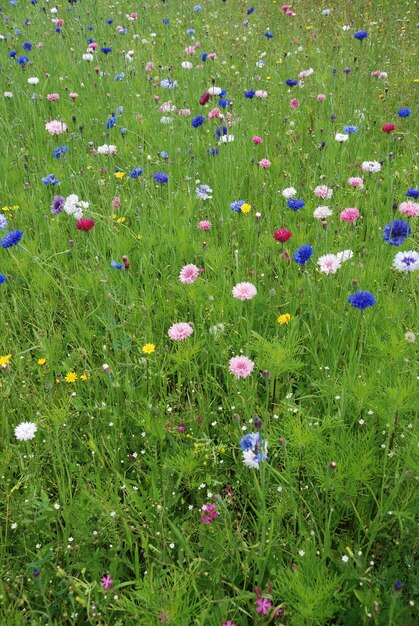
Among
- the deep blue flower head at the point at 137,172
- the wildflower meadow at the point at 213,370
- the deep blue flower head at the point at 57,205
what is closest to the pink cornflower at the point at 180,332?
the wildflower meadow at the point at 213,370

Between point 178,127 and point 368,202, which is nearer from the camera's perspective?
point 368,202

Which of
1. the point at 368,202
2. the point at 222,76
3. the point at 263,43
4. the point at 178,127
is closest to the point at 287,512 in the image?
the point at 368,202

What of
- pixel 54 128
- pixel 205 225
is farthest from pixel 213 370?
pixel 54 128

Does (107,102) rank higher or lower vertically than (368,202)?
higher

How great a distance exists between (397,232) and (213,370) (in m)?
A: 0.83

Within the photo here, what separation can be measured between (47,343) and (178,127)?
2.05 metres

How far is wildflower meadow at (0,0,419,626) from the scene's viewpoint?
1.27m

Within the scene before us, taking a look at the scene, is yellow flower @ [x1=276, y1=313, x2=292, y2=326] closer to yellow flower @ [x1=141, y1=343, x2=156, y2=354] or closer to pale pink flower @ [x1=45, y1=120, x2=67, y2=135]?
yellow flower @ [x1=141, y1=343, x2=156, y2=354]

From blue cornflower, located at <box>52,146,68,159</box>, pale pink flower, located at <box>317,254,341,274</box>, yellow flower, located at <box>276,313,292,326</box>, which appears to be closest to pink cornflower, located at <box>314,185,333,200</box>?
pale pink flower, located at <box>317,254,341,274</box>

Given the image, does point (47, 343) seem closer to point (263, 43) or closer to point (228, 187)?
point (228, 187)

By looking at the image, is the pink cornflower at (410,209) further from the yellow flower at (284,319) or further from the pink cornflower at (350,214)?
the yellow flower at (284,319)

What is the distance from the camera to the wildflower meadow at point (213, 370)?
1.27 meters

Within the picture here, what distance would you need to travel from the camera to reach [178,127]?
11.4ft

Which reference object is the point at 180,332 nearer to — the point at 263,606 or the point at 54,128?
the point at 263,606
